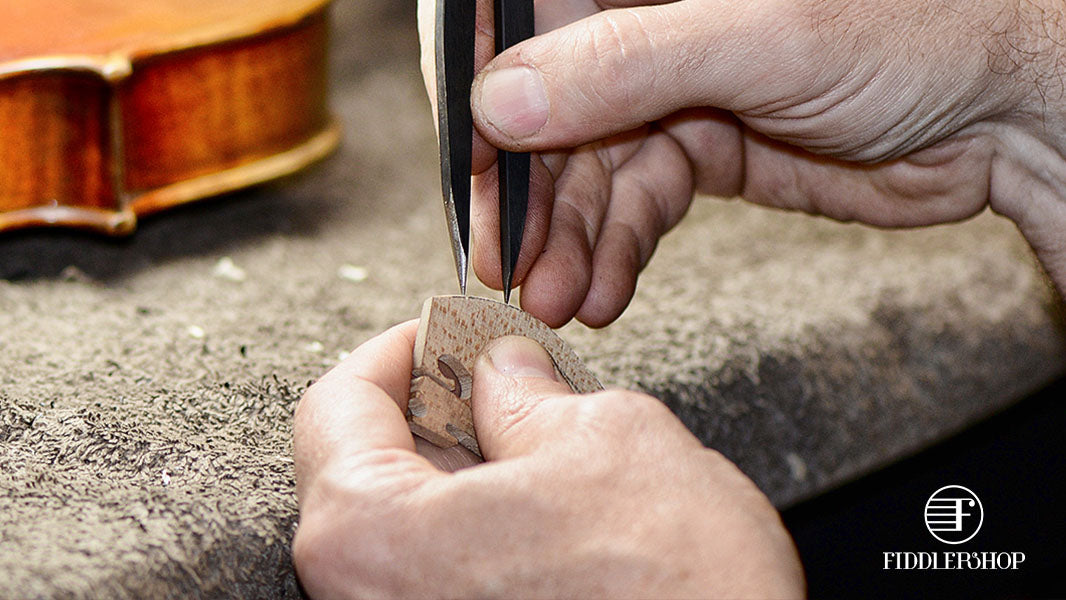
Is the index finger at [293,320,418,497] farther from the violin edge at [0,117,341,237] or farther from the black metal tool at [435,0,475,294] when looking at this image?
the violin edge at [0,117,341,237]

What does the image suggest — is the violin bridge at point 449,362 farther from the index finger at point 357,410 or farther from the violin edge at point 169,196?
the violin edge at point 169,196

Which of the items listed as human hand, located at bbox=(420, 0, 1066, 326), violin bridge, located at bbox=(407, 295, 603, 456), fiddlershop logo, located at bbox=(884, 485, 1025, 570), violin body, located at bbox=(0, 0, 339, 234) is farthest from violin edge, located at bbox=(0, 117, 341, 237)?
fiddlershop logo, located at bbox=(884, 485, 1025, 570)

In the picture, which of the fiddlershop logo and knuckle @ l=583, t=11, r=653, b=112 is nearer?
knuckle @ l=583, t=11, r=653, b=112

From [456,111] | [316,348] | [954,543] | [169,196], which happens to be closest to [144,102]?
[169,196]

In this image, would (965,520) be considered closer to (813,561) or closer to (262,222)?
(813,561)

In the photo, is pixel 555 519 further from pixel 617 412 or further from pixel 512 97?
pixel 512 97

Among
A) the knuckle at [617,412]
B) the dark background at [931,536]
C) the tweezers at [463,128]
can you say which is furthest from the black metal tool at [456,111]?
the dark background at [931,536]

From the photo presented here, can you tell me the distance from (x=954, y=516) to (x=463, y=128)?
379 mm

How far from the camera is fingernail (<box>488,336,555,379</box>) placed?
46 cm

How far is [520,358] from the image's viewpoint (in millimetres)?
462

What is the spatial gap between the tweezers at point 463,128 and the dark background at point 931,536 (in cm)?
27

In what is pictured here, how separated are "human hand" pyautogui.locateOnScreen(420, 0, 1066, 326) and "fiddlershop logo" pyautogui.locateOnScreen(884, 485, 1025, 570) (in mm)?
170

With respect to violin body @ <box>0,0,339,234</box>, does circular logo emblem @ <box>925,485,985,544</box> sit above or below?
below

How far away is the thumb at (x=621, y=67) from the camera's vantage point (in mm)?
492
